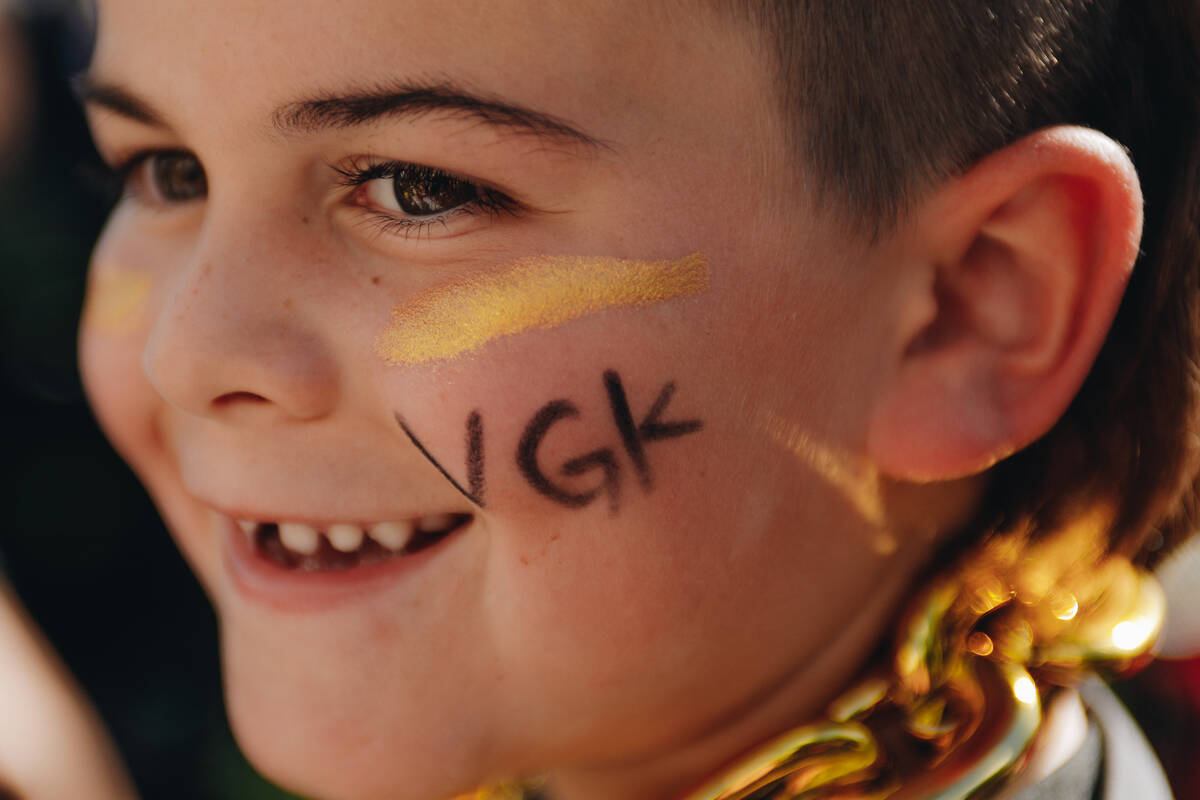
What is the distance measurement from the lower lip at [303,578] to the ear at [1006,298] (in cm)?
48

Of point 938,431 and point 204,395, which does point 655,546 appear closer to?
point 938,431

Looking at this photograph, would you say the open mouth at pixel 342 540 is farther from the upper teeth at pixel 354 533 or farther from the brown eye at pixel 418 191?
the brown eye at pixel 418 191

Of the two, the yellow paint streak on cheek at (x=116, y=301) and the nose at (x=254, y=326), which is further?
the yellow paint streak on cheek at (x=116, y=301)

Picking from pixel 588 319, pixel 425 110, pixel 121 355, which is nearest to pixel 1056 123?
pixel 588 319

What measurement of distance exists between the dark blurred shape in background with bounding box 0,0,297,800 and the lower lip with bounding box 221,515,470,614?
1.19 metres

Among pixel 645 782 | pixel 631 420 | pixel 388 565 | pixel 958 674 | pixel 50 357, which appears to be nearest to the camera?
pixel 631 420

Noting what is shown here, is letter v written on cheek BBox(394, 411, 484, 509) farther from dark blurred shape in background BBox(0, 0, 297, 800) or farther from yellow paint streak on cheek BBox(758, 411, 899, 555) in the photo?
dark blurred shape in background BBox(0, 0, 297, 800)

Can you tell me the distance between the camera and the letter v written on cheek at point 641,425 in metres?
1.02

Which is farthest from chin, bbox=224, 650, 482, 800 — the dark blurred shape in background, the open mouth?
the dark blurred shape in background

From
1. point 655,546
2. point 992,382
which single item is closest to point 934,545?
point 992,382

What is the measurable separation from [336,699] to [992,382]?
0.76 meters

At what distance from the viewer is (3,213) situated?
7.70 ft

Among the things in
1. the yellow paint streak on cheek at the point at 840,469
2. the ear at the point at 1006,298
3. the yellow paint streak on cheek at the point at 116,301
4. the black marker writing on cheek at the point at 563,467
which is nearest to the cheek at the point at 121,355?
the yellow paint streak on cheek at the point at 116,301

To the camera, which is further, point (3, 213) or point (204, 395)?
point (3, 213)
